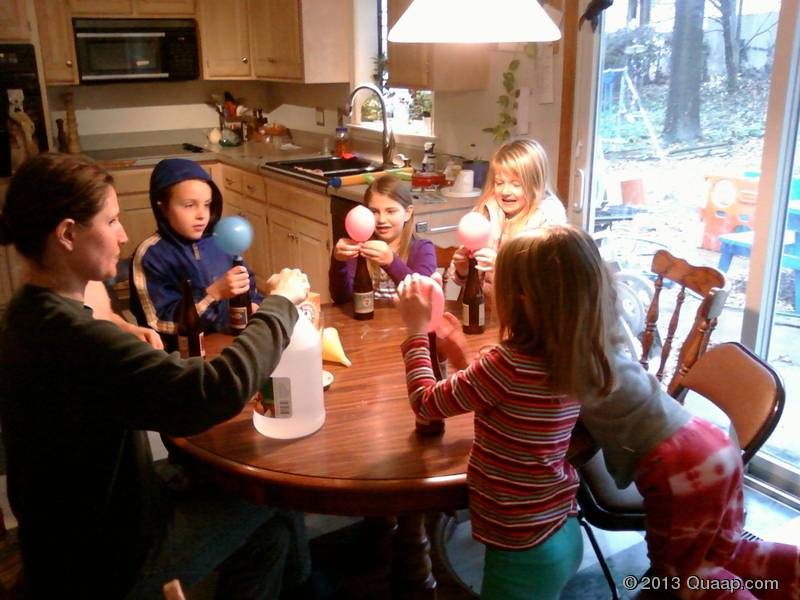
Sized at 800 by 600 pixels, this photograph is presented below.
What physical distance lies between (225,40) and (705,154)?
334 cm

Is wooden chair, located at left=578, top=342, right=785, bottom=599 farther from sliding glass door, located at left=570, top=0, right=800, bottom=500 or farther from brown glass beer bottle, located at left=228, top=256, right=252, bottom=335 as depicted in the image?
brown glass beer bottle, located at left=228, top=256, right=252, bottom=335

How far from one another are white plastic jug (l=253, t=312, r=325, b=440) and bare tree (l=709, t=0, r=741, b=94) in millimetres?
1888

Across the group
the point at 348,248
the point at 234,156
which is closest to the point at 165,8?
the point at 234,156

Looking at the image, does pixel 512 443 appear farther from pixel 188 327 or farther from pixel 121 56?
pixel 121 56

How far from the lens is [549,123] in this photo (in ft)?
10.3

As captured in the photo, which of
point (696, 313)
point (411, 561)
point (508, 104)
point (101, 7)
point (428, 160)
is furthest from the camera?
point (101, 7)

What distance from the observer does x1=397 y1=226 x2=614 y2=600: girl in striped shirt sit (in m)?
1.25

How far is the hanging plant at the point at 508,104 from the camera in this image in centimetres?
324

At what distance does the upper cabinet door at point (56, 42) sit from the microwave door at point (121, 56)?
2.4 inches

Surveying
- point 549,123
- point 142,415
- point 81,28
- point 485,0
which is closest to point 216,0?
point 81,28

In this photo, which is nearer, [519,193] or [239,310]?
[239,310]

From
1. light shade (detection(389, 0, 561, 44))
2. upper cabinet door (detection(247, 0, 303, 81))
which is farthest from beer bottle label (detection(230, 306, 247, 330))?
upper cabinet door (detection(247, 0, 303, 81))

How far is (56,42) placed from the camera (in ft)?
14.3

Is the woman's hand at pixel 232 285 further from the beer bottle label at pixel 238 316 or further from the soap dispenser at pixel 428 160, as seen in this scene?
the soap dispenser at pixel 428 160
